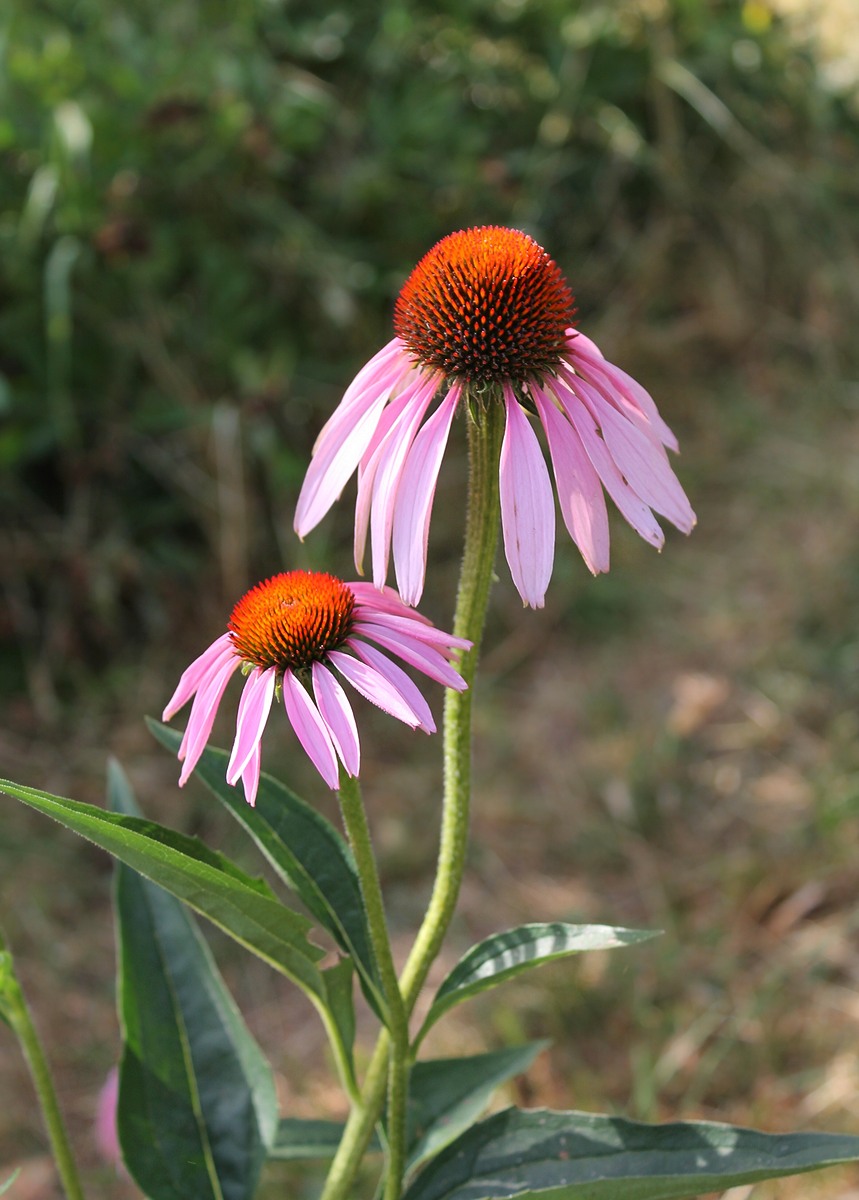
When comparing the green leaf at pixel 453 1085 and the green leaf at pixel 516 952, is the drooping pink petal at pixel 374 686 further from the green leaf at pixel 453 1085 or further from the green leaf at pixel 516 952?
the green leaf at pixel 453 1085

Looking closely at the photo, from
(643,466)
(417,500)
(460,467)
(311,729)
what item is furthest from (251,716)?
(460,467)

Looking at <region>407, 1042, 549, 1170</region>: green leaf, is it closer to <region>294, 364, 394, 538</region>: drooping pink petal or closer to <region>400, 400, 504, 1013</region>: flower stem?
<region>400, 400, 504, 1013</region>: flower stem

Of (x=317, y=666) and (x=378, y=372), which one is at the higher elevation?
(x=378, y=372)

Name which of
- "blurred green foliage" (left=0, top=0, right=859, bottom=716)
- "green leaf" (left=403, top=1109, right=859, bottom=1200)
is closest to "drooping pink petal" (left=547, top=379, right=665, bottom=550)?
"green leaf" (left=403, top=1109, right=859, bottom=1200)

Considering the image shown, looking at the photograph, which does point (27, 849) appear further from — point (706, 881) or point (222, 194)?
point (222, 194)

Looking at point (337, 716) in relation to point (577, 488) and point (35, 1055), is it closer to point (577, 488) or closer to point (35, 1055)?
point (577, 488)
